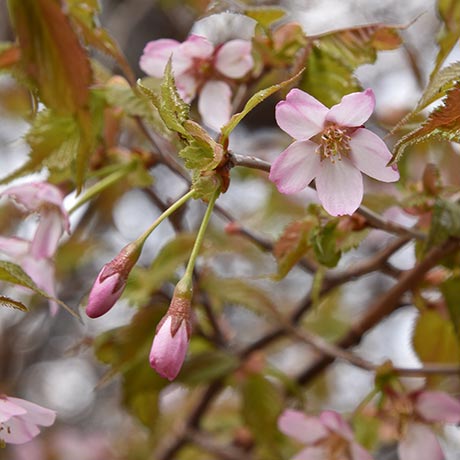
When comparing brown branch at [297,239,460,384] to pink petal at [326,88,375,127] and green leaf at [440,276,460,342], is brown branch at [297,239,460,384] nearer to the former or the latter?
green leaf at [440,276,460,342]

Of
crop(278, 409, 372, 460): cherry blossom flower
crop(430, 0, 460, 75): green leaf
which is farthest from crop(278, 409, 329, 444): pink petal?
crop(430, 0, 460, 75): green leaf

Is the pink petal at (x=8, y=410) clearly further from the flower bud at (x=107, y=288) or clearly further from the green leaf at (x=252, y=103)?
the green leaf at (x=252, y=103)

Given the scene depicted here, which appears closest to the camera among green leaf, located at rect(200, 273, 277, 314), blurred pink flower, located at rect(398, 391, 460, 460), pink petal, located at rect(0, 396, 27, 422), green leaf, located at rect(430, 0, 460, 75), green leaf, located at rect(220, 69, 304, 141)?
green leaf, located at rect(220, 69, 304, 141)

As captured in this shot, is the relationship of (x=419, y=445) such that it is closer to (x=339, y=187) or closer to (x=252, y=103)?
(x=339, y=187)

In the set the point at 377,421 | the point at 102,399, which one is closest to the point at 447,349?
the point at 377,421

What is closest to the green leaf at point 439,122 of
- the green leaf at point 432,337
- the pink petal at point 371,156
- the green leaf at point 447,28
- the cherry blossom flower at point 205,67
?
the pink petal at point 371,156

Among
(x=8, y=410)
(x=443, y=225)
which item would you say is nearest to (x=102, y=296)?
(x=8, y=410)
